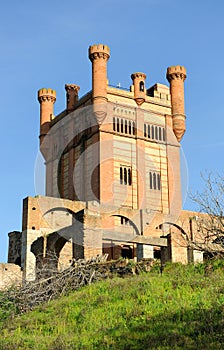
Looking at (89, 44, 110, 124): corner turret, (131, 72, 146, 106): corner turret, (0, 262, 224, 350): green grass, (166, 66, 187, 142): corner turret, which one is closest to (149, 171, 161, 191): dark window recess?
(166, 66, 187, 142): corner turret

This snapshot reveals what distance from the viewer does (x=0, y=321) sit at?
15.0 m

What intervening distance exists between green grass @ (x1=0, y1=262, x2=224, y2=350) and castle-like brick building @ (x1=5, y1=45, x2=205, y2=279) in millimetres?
15341

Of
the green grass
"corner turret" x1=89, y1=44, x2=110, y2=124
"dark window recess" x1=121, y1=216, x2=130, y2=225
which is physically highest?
"corner turret" x1=89, y1=44, x2=110, y2=124

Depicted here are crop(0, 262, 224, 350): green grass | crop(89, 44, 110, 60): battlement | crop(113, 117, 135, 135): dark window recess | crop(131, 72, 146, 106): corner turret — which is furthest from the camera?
crop(131, 72, 146, 106): corner turret

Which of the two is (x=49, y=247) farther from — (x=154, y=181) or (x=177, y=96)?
(x=177, y=96)

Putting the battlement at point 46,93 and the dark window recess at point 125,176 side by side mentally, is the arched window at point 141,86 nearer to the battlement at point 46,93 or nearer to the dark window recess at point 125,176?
the dark window recess at point 125,176

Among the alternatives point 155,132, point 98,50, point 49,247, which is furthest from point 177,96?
point 49,247

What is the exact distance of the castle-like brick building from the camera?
32.0 metres

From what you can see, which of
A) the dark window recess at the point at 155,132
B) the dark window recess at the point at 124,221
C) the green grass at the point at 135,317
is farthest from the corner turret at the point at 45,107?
the green grass at the point at 135,317

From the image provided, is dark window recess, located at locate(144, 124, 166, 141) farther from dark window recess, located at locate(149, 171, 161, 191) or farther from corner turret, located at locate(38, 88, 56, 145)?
corner turret, located at locate(38, 88, 56, 145)

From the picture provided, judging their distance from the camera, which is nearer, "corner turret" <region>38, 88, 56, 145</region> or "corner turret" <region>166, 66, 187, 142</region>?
"corner turret" <region>166, 66, 187, 142</region>

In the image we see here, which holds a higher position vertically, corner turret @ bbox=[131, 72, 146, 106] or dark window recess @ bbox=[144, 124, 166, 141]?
corner turret @ bbox=[131, 72, 146, 106]

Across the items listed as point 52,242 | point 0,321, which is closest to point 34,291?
point 0,321

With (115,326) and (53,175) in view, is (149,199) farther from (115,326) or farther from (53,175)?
(115,326)
